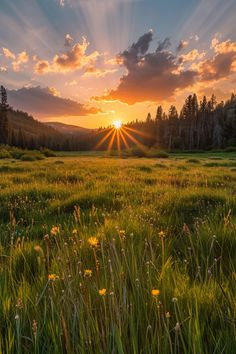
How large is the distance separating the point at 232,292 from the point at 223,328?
46 centimetres

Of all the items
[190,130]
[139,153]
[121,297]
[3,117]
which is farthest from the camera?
[190,130]

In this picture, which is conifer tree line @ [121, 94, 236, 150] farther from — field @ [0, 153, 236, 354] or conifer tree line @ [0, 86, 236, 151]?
field @ [0, 153, 236, 354]

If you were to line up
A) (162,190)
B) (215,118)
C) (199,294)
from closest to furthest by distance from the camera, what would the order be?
(199,294)
(162,190)
(215,118)

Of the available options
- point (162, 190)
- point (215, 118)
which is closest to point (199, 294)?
point (162, 190)

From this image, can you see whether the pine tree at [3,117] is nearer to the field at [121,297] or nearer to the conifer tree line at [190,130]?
the conifer tree line at [190,130]

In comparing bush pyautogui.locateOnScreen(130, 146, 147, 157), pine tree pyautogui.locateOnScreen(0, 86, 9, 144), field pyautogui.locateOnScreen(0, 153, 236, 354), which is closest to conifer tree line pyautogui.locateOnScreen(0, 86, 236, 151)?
pine tree pyautogui.locateOnScreen(0, 86, 9, 144)

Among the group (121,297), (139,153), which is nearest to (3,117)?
(139,153)

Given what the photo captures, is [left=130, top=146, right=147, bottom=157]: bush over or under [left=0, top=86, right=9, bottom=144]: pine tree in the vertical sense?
under

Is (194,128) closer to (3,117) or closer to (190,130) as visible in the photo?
(190,130)

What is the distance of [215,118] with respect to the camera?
127m

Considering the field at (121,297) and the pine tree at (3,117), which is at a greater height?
the pine tree at (3,117)

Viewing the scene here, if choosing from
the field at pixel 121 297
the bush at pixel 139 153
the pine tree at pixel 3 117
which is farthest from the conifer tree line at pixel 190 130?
the field at pixel 121 297

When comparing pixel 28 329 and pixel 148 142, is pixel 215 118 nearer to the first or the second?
pixel 148 142

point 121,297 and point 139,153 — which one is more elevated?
point 121,297
